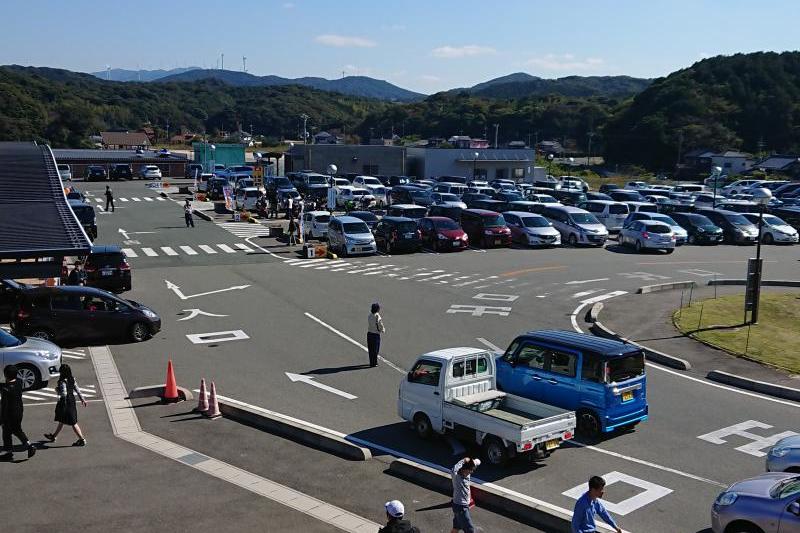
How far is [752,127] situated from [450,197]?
89367mm

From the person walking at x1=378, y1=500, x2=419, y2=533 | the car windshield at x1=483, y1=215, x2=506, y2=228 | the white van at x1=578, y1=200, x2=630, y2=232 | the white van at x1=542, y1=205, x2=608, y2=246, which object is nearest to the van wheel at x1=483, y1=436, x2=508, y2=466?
the person walking at x1=378, y1=500, x2=419, y2=533

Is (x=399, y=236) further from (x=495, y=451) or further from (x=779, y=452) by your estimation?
(x=779, y=452)

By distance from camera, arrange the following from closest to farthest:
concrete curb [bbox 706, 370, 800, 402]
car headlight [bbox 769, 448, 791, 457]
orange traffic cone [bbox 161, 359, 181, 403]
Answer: car headlight [bbox 769, 448, 791, 457]
orange traffic cone [bbox 161, 359, 181, 403]
concrete curb [bbox 706, 370, 800, 402]

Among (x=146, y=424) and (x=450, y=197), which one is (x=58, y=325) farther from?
(x=450, y=197)

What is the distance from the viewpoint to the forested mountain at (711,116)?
116312 mm

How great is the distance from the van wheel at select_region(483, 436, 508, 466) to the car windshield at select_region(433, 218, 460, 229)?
26.4 metres

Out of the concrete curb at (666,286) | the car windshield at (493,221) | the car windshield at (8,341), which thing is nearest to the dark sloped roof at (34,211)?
the car windshield at (8,341)

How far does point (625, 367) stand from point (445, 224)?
2514cm

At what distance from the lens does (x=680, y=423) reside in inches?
586

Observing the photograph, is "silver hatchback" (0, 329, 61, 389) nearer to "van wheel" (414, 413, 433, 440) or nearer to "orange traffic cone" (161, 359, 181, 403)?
"orange traffic cone" (161, 359, 181, 403)

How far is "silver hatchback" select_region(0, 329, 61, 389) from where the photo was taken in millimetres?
16625

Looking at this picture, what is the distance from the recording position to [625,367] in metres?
13.9

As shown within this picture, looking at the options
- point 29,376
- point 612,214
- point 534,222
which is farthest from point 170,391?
point 612,214

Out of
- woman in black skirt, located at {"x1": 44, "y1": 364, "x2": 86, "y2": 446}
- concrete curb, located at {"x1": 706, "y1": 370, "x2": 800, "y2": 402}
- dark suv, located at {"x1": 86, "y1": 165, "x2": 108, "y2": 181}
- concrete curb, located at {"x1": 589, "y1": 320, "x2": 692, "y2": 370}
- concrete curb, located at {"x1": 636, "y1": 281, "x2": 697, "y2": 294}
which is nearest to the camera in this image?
woman in black skirt, located at {"x1": 44, "y1": 364, "x2": 86, "y2": 446}
